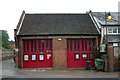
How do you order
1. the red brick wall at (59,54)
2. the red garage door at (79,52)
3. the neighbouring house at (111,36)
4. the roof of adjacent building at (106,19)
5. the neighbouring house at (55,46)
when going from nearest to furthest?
the neighbouring house at (111,36) → the red brick wall at (59,54) → the neighbouring house at (55,46) → the red garage door at (79,52) → the roof of adjacent building at (106,19)

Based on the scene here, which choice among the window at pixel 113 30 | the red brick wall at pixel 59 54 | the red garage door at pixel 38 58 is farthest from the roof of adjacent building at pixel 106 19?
the red garage door at pixel 38 58

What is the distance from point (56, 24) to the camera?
39.1 meters

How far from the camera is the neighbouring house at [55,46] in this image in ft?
119

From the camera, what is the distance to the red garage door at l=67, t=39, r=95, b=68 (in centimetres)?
3659

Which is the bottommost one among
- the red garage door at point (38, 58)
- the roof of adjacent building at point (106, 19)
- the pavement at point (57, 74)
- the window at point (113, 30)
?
the pavement at point (57, 74)

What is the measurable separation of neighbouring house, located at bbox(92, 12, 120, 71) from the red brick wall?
15.4 ft

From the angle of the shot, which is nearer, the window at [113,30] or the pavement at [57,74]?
the pavement at [57,74]

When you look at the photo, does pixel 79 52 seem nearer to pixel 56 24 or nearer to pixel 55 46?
pixel 55 46

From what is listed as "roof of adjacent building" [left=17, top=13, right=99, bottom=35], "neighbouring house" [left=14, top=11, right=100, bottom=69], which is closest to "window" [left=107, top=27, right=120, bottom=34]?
"neighbouring house" [left=14, top=11, right=100, bottom=69]

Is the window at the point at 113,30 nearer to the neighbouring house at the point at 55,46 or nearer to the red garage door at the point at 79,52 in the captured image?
the neighbouring house at the point at 55,46

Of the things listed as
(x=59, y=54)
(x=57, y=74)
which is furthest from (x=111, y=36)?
(x=57, y=74)

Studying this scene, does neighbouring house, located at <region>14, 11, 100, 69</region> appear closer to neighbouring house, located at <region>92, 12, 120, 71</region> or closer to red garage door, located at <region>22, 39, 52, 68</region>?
red garage door, located at <region>22, 39, 52, 68</region>

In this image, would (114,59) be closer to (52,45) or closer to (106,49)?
(106,49)

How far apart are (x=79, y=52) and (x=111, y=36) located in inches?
167
